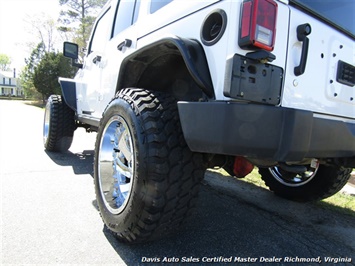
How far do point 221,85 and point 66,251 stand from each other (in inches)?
60.2

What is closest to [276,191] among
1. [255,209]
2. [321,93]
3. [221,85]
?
[255,209]

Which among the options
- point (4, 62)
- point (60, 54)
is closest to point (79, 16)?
point (60, 54)

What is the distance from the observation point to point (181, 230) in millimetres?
2279

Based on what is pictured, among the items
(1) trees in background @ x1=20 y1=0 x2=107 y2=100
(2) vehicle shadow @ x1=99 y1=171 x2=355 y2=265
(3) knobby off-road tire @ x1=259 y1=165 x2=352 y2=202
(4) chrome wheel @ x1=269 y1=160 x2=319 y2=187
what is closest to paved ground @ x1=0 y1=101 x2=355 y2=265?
(2) vehicle shadow @ x1=99 y1=171 x2=355 y2=265

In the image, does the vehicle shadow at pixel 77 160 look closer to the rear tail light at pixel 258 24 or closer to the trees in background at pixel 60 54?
the rear tail light at pixel 258 24

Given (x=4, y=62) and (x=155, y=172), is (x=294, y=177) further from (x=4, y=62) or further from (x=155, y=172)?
(x=4, y=62)

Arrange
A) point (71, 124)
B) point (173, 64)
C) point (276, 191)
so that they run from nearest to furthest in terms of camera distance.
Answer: point (173, 64), point (276, 191), point (71, 124)

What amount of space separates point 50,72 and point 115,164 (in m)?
28.4

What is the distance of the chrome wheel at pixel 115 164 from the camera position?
6.93ft

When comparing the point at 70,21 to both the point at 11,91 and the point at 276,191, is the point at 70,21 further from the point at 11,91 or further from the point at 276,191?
the point at 11,91

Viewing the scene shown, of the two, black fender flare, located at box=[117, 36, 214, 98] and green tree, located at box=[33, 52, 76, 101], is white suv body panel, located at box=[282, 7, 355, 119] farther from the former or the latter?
green tree, located at box=[33, 52, 76, 101]

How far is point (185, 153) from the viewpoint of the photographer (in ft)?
5.87

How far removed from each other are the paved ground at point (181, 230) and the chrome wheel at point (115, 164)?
0.94 ft

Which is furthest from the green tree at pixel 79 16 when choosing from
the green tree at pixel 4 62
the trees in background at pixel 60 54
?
the green tree at pixel 4 62
